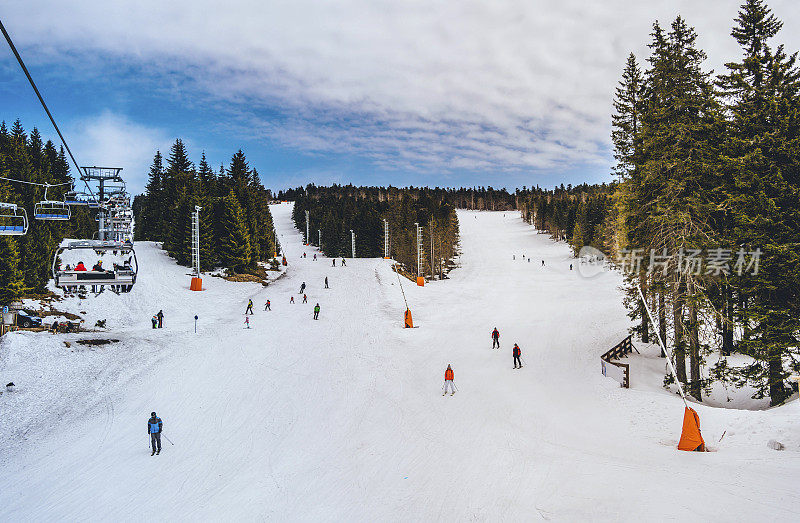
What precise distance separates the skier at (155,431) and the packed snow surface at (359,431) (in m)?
0.45

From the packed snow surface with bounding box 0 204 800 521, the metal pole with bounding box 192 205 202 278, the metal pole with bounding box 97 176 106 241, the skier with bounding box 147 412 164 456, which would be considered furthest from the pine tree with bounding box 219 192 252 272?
the skier with bounding box 147 412 164 456

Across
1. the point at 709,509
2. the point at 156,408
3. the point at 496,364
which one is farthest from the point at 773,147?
the point at 156,408

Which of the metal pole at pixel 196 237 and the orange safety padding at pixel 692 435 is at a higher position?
the metal pole at pixel 196 237

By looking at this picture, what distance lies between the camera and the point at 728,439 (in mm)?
12523

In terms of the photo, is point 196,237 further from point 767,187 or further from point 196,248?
point 767,187

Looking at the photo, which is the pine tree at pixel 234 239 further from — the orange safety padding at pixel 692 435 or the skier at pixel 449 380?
the orange safety padding at pixel 692 435

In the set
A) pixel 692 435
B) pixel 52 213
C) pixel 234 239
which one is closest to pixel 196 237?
pixel 234 239

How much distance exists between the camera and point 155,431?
14219 millimetres

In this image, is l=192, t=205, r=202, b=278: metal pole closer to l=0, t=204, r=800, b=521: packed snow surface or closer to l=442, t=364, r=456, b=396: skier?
l=0, t=204, r=800, b=521: packed snow surface

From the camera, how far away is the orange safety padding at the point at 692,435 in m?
12.0

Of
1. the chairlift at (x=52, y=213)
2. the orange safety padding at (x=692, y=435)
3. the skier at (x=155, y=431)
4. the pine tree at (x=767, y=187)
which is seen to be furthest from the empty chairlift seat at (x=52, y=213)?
the pine tree at (x=767, y=187)

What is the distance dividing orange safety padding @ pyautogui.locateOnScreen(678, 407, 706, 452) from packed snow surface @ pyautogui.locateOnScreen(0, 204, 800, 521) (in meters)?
0.60

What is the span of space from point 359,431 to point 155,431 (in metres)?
6.90

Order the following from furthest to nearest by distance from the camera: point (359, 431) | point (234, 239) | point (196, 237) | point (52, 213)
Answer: point (234, 239), point (196, 237), point (52, 213), point (359, 431)
